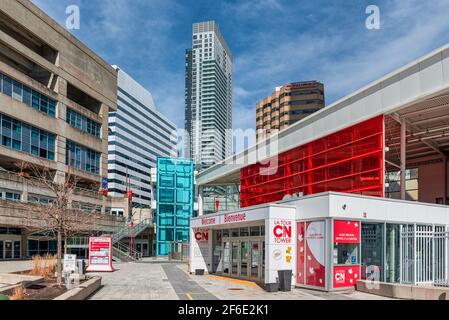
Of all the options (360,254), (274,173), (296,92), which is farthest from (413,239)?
(296,92)

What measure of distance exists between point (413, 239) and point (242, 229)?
9861 mm

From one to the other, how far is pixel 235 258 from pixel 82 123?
42424mm

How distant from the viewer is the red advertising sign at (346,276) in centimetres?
2094

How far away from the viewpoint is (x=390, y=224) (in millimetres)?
23328

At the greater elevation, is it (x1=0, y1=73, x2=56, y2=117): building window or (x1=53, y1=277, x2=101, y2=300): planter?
(x1=0, y1=73, x2=56, y2=117): building window

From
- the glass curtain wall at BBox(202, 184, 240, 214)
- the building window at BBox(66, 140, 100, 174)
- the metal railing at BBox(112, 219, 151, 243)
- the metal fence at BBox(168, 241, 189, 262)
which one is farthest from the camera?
the glass curtain wall at BBox(202, 184, 240, 214)

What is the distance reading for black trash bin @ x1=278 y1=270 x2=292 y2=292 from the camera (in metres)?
21.6

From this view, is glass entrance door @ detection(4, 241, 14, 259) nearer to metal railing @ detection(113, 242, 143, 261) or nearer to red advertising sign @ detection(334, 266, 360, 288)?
metal railing @ detection(113, 242, 143, 261)

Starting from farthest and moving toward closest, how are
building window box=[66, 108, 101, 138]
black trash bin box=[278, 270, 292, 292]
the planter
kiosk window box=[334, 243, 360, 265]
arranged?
building window box=[66, 108, 101, 138] < black trash bin box=[278, 270, 292, 292] < kiosk window box=[334, 243, 360, 265] < the planter

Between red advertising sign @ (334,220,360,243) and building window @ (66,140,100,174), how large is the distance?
44736 millimetres

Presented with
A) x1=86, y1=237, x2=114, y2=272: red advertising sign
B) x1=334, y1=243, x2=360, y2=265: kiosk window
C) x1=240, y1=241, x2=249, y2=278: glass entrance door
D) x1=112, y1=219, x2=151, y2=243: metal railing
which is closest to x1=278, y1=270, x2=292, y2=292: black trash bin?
x1=334, y1=243, x2=360, y2=265: kiosk window

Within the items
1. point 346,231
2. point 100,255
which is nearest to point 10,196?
point 100,255

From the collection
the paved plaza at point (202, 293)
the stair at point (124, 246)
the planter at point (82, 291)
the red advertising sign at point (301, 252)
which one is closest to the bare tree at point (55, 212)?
the planter at point (82, 291)
